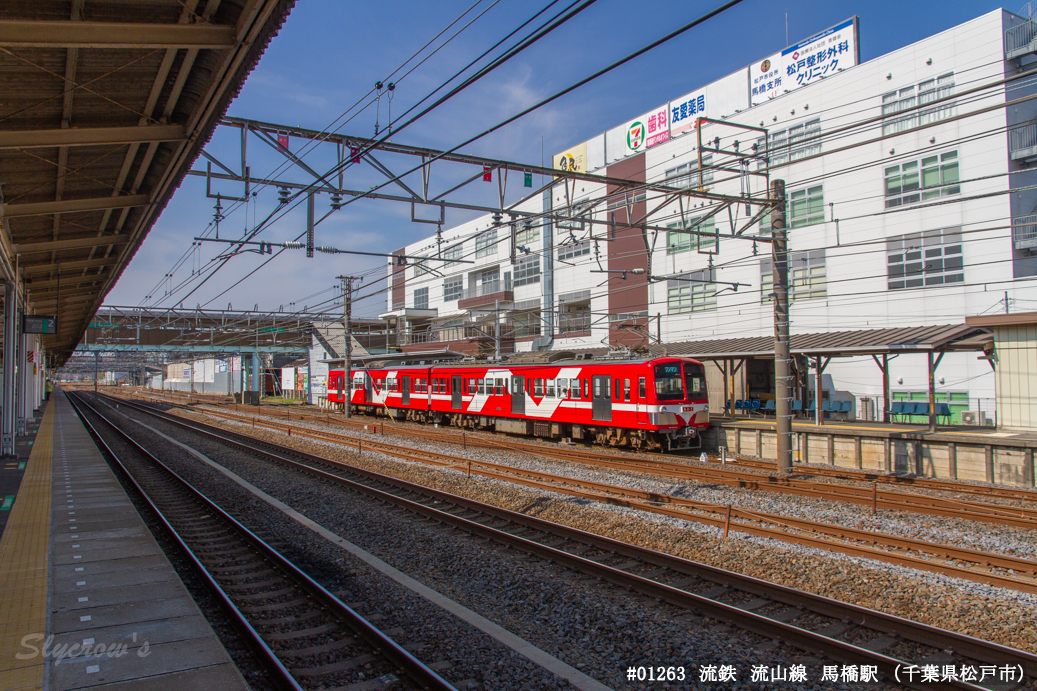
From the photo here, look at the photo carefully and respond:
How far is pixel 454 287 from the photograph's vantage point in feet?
166

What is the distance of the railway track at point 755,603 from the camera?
5031 millimetres

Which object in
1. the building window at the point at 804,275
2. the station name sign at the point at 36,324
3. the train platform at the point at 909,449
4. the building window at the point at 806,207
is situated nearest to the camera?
the train platform at the point at 909,449

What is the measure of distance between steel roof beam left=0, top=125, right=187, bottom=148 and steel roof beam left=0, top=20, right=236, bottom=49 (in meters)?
2.51

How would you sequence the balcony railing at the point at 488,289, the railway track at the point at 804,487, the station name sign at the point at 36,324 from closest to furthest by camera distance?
the railway track at the point at 804,487, the station name sign at the point at 36,324, the balcony railing at the point at 488,289

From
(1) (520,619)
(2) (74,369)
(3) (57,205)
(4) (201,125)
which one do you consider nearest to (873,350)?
(1) (520,619)

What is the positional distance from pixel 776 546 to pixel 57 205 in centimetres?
1372

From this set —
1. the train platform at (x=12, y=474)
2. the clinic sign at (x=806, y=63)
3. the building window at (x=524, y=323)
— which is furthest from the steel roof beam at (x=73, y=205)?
the building window at (x=524, y=323)

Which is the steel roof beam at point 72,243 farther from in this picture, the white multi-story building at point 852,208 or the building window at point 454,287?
the building window at point 454,287

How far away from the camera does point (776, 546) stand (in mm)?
8258

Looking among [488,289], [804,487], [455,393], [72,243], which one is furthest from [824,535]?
[488,289]

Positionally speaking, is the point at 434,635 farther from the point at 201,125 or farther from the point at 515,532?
the point at 201,125

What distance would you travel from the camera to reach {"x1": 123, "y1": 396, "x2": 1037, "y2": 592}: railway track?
7.20 m

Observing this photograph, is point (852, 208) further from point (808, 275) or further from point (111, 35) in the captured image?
point (111, 35)

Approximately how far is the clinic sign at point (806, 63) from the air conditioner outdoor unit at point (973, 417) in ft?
49.5
